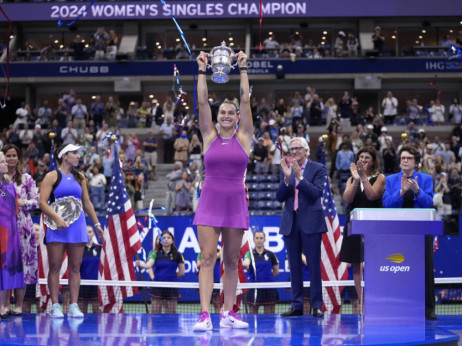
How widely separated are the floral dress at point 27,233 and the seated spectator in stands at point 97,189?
9.05 meters

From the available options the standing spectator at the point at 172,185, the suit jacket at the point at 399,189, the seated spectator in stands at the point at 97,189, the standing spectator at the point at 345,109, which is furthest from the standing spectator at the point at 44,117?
the suit jacket at the point at 399,189

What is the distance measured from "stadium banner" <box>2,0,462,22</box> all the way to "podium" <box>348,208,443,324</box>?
960 inches

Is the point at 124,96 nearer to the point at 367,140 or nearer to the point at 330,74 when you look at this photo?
the point at 330,74

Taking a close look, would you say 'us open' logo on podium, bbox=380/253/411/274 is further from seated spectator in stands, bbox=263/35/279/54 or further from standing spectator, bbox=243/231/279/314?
seated spectator in stands, bbox=263/35/279/54

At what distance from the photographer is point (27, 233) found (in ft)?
27.6

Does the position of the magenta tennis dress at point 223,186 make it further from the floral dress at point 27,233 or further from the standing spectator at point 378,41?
the standing spectator at point 378,41

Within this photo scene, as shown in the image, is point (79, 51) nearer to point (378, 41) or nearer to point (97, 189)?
point (378, 41)

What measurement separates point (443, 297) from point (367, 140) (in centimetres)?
829

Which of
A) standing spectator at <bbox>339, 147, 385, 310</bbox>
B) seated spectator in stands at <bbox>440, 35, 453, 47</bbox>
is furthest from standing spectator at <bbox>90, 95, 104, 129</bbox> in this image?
standing spectator at <bbox>339, 147, 385, 310</bbox>

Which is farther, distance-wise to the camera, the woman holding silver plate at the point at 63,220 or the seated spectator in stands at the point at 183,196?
the seated spectator in stands at the point at 183,196

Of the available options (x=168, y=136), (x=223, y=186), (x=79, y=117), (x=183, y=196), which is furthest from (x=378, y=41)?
(x=223, y=186)

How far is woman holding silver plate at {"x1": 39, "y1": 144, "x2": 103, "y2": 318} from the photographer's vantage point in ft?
26.2

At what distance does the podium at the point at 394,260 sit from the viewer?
687 cm

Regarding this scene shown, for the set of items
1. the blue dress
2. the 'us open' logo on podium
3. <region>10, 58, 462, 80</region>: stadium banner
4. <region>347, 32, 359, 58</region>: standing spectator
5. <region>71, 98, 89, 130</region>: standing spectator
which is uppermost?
<region>347, 32, 359, 58</region>: standing spectator
